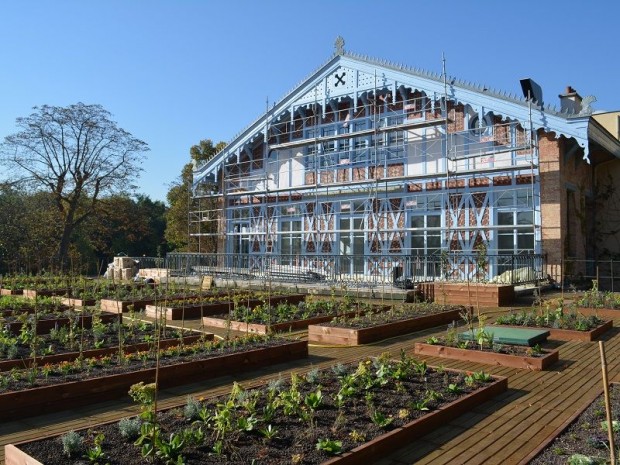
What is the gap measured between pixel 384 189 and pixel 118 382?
17.6m

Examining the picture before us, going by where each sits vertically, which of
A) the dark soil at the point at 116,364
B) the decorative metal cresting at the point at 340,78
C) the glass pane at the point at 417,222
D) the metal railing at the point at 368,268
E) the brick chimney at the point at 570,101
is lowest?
the dark soil at the point at 116,364

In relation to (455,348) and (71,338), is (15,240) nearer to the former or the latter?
(71,338)

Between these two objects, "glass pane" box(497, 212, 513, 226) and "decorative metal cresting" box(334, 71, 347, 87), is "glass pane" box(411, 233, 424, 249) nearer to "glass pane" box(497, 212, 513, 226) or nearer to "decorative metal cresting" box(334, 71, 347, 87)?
"glass pane" box(497, 212, 513, 226)

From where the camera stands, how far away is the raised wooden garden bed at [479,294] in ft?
48.0

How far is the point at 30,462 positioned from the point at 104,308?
11.4 metres

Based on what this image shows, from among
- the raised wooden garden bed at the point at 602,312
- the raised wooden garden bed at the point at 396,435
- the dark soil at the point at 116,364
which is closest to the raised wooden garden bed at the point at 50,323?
the dark soil at the point at 116,364

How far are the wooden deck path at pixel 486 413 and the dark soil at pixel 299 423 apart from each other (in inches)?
13.2

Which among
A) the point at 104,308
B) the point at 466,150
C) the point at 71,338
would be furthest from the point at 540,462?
the point at 466,150

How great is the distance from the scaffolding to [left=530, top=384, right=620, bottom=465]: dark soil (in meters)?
11.0

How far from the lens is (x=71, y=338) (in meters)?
8.43

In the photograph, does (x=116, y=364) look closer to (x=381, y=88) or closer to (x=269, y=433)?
(x=269, y=433)

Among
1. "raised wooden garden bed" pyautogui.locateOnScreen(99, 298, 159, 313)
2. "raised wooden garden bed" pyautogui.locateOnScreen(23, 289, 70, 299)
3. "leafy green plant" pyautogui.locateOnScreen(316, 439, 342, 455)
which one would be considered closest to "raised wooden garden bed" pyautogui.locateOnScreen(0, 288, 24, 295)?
"raised wooden garden bed" pyautogui.locateOnScreen(23, 289, 70, 299)

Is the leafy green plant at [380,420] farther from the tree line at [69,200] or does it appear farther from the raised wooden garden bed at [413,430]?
the tree line at [69,200]

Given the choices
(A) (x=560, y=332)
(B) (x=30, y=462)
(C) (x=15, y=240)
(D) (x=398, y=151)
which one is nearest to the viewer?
(B) (x=30, y=462)
